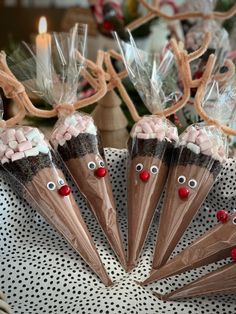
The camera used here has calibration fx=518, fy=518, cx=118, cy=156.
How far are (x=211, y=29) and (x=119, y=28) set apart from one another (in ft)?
0.87

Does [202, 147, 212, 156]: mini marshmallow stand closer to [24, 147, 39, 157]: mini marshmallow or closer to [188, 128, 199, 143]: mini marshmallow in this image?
[188, 128, 199, 143]: mini marshmallow

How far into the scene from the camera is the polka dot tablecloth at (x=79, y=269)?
1.63 feet

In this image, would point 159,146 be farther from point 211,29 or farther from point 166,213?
point 211,29

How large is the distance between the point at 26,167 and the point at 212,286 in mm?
229

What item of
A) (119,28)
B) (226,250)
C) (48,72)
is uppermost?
(48,72)

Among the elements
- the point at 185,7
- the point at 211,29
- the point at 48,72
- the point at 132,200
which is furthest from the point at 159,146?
the point at 185,7

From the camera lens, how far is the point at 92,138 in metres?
0.60

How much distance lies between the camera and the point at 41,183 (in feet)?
1.84

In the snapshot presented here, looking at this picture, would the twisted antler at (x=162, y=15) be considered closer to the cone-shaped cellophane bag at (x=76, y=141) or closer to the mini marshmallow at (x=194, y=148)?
the cone-shaped cellophane bag at (x=76, y=141)

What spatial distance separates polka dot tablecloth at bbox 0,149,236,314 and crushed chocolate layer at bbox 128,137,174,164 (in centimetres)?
3

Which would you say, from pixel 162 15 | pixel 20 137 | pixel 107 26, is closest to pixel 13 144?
pixel 20 137

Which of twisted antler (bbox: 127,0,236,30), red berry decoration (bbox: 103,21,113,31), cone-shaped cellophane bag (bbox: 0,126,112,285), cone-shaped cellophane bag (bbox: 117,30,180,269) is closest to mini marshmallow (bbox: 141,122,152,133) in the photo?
cone-shaped cellophane bag (bbox: 117,30,180,269)

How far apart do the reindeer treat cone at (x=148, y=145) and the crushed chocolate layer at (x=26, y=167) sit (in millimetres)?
104

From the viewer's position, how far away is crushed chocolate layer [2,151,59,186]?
0.56m
